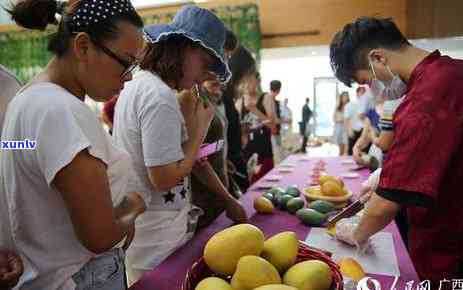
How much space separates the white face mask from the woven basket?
570mm

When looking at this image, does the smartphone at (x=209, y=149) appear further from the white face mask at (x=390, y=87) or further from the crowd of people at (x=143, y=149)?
the white face mask at (x=390, y=87)

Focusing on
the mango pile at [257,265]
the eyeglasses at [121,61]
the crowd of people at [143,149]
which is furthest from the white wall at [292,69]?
the mango pile at [257,265]

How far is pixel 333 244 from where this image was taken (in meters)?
0.86

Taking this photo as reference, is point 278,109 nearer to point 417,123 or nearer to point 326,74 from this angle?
point 326,74

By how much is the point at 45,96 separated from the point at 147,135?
Result: 0.30 m

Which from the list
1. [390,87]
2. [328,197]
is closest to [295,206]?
[328,197]

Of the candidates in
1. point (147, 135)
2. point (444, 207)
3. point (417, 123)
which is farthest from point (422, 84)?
point (147, 135)

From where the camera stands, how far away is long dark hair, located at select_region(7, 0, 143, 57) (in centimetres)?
61

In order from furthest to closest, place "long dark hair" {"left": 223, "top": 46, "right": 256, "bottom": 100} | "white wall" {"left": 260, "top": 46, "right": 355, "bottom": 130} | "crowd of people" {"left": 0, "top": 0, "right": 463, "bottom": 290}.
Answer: "long dark hair" {"left": 223, "top": 46, "right": 256, "bottom": 100} → "white wall" {"left": 260, "top": 46, "right": 355, "bottom": 130} → "crowd of people" {"left": 0, "top": 0, "right": 463, "bottom": 290}

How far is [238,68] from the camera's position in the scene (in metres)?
1.95

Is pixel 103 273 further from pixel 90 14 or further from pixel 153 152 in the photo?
pixel 90 14

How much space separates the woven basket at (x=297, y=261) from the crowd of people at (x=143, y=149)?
0.53 ft

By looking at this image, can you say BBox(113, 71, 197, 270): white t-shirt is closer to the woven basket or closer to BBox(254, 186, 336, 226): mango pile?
BBox(254, 186, 336, 226): mango pile

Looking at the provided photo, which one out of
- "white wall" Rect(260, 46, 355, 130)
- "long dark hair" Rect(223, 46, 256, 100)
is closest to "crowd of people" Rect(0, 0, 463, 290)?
"white wall" Rect(260, 46, 355, 130)
